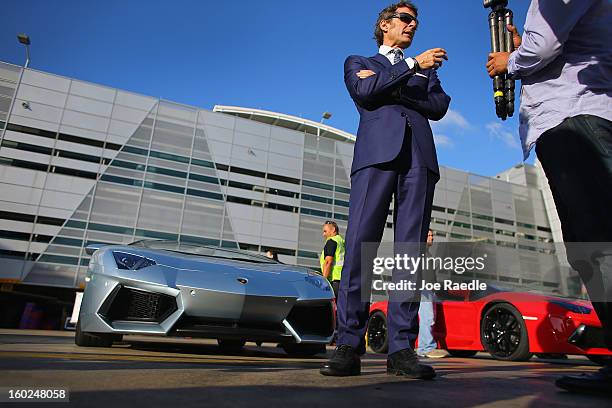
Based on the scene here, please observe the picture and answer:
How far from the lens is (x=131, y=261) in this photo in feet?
9.23

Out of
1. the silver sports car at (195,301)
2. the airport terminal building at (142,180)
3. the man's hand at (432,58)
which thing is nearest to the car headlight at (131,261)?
the silver sports car at (195,301)

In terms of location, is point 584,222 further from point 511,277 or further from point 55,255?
point 511,277

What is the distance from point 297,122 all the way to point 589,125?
40.9 meters

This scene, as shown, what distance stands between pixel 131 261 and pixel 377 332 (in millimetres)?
4624

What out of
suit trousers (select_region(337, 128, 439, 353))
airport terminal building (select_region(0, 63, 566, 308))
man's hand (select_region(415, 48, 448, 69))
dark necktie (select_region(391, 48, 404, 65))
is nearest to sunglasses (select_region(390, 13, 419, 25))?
dark necktie (select_region(391, 48, 404, 65))

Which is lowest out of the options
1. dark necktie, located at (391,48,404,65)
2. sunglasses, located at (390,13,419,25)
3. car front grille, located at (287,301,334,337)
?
car front grille, located at (287,301,334,337)

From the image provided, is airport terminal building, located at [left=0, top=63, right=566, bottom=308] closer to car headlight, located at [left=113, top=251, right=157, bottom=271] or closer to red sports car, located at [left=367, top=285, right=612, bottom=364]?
red sports car, located at [left=367, top=285, right=612, bottom=364]

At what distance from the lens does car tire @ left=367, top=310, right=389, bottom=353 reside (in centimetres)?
620

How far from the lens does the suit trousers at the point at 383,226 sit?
2023 mm

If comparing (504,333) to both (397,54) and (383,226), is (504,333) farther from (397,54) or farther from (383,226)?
(397,54)

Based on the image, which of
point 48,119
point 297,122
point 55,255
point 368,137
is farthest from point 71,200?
point 368,137

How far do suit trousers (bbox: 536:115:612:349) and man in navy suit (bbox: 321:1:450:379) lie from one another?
2.16 feet

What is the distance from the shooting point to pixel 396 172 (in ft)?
7.15

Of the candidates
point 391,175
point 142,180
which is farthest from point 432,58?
point 142,180
